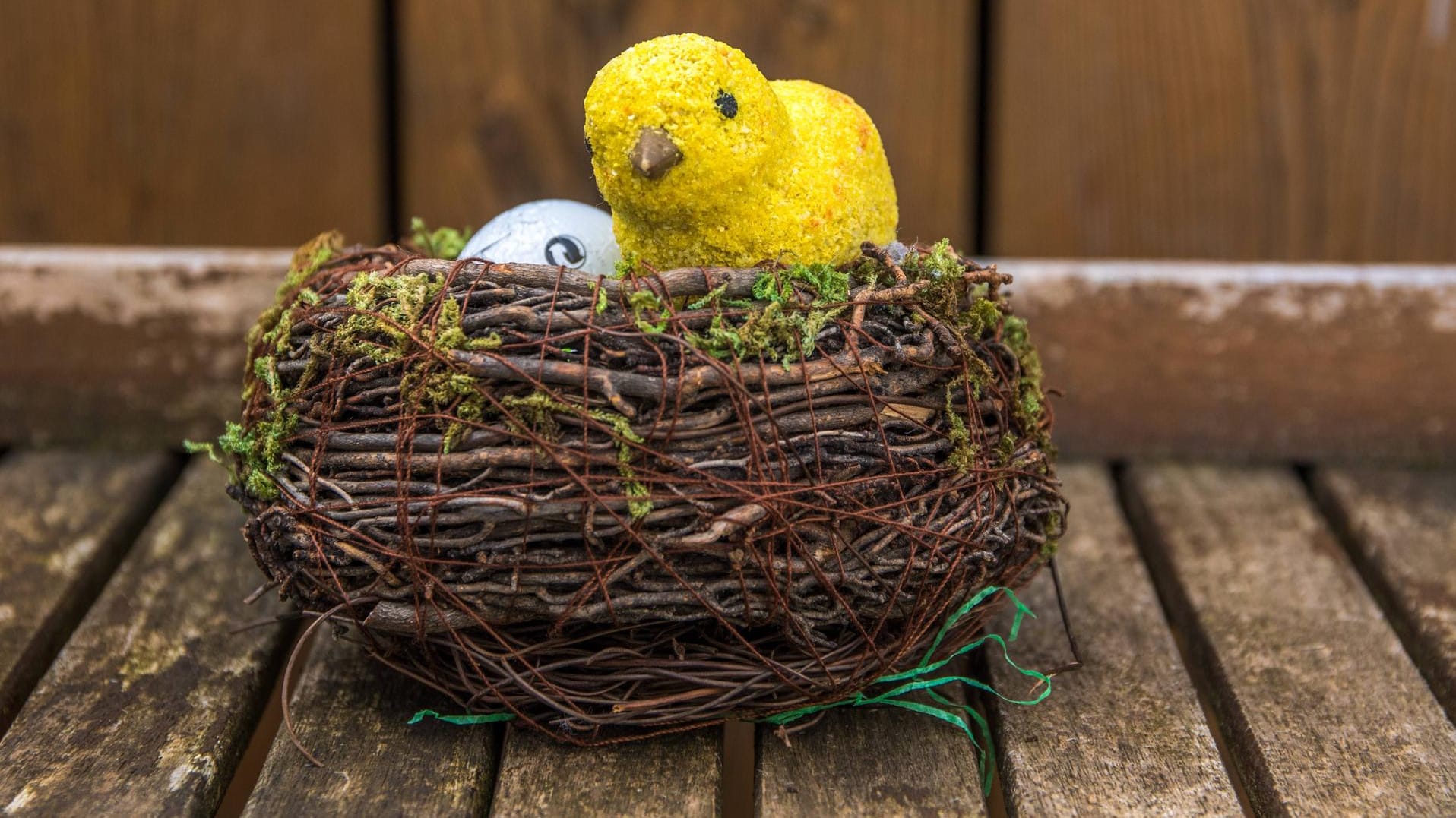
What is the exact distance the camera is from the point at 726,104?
→ 1.04 metres

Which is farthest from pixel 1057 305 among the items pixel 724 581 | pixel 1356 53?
pixel 724 581

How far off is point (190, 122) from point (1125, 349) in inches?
51.0

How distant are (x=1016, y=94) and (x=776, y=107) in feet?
2.66

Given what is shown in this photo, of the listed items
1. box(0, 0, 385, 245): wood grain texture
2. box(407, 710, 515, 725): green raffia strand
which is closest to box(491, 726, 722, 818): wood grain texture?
box(407, 710, 515, 725): green raffia strand

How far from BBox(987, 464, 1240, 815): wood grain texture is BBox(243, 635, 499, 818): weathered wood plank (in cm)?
45

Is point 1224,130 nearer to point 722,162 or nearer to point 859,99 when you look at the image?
point 859,99

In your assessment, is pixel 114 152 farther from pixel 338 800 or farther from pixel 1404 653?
pixel 1404 653

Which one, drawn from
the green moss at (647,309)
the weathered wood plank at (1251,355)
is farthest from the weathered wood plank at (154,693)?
the weathered wood plank at (1251,355)

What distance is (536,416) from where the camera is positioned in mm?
994

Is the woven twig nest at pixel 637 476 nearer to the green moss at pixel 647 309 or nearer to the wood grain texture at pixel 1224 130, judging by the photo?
the green moss at pixel 647 309

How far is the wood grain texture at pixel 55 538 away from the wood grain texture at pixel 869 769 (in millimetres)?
706

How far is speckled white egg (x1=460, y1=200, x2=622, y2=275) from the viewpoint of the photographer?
1192 millimetres

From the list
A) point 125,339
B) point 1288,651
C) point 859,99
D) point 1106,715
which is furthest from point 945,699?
point 125,339

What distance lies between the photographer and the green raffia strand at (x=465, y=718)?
1.12 metres
